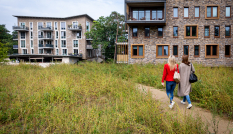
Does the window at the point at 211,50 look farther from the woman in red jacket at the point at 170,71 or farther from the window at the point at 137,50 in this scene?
the woman in red jacket at the point at 170,71

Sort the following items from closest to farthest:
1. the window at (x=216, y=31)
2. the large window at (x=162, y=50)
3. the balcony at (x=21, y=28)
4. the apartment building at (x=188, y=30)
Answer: the apartment building at (x=188, y=30) → the window at (x=216, y=31) → the large window at (x=162, y=50) → the balcony at (x=21, y=28)

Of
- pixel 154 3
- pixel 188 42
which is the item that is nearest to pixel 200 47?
pixel 188 42

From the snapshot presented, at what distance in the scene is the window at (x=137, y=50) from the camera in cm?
2120

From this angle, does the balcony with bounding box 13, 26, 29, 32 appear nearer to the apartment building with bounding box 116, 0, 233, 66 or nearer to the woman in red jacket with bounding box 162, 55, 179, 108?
the apartment building with bounding box 116, 0, 233, 66

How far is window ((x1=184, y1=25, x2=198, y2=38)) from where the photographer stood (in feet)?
67.2

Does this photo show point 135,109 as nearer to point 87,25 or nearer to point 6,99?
point 6,99

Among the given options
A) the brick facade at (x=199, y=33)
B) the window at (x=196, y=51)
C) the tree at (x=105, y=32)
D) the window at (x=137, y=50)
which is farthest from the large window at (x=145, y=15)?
the tree at (x=105, y=32)

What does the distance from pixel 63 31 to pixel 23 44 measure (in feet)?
49.1

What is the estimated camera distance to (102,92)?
6.57 m

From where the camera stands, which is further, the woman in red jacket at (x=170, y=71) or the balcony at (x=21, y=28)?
the balcony at (x=21, y=28)

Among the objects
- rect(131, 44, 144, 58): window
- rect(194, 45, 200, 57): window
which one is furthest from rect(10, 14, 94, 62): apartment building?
rect(194, 45, 200, 57): window

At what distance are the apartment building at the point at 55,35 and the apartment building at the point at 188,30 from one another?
25.4 metres

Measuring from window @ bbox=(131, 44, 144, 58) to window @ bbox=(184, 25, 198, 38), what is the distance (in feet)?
22.9

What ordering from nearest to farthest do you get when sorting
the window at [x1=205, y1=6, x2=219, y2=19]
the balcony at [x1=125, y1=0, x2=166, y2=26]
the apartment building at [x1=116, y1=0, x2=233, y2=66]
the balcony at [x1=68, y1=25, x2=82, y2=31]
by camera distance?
the balcony at [x1=125, y1=0, x2=166, y2=26] < the apartment building at [x1=116, y1=0, x2=233, y2=66] < the window at [x1=205, y1=6, x2=219, y2=19] < the balcony at [x1=68, y1=25, x2=82, y2=31]
